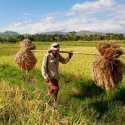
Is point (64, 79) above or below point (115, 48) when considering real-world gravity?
below

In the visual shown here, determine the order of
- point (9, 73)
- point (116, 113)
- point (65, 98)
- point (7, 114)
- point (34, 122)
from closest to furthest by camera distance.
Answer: point (34, 122), point (7, 114), point (116, 113), point (65, 98), point (9, 73)

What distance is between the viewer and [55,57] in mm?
14633

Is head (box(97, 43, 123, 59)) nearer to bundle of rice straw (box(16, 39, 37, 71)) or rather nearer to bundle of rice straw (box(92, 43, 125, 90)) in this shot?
bundle of rice straw (box(92, 43, 125, 90))

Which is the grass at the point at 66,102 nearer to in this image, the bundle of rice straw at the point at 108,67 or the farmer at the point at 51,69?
the farmer at the point at 51,69

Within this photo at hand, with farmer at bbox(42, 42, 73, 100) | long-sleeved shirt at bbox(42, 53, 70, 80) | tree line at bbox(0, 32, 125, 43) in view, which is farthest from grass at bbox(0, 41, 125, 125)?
tree line at bbox(0, 32, 125, 43)

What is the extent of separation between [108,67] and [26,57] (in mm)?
5622

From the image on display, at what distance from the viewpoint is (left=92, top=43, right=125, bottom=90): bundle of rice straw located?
14.1 metres

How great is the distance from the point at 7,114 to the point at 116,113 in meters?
3.62

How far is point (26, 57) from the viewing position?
62.5 feet

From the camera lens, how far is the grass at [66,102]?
10531 millimetres

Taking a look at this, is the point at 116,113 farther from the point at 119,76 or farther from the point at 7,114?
the point at 7,114

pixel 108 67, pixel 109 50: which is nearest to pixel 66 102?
pixel 108 67

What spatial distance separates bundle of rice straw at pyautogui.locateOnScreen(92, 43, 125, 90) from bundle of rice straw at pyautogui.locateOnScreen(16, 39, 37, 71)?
17.3ft

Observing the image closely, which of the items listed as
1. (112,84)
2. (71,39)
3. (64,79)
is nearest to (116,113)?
(112,84)
